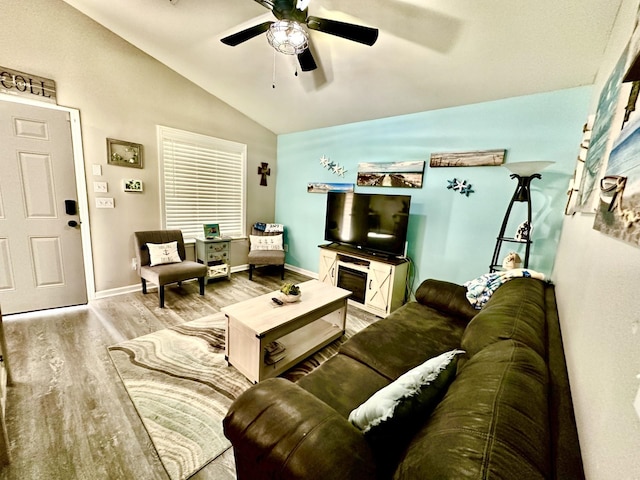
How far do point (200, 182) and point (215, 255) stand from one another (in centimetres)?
114

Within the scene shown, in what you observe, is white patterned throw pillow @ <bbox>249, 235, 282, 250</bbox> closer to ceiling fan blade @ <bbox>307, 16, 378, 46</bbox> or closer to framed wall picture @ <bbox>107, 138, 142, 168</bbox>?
framed wall picture @ <bbox>107, 138, 142, 168</bbox>

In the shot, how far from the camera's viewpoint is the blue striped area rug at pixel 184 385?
1.40 meters

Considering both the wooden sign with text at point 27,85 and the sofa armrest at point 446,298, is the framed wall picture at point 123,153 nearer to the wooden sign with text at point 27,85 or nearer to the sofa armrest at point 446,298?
the wooden sign with text at point 27,85

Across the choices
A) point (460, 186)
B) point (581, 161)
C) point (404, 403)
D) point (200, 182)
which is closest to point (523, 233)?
point (581, 161)

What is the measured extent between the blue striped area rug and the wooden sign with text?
2.57m

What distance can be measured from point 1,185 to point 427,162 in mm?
4404

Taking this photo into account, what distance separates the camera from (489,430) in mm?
568

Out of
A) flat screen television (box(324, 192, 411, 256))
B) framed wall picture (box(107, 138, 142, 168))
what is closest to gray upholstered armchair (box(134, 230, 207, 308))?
framed wall picture (box(107, 138, 142, 168))

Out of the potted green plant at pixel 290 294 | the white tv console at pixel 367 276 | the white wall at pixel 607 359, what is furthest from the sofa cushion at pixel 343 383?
the white tv console at pixel 367 276

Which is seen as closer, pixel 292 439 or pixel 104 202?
pixel 292 439

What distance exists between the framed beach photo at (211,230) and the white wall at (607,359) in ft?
12.7

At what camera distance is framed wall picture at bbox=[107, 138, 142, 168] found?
2.98 m

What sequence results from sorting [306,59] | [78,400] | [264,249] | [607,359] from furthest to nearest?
[264,249] < [306,59] < [78,400] < [607,359]

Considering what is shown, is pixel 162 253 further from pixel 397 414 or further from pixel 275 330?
pixel 397 414
